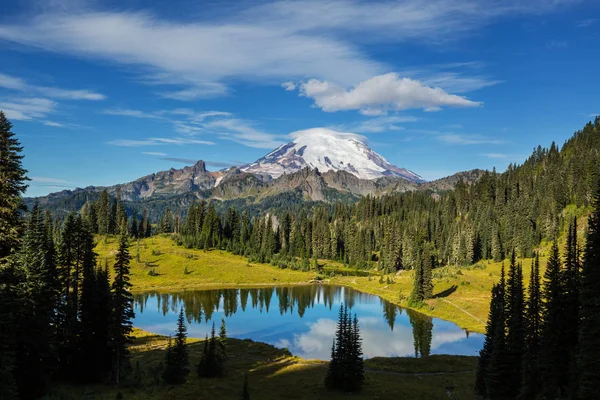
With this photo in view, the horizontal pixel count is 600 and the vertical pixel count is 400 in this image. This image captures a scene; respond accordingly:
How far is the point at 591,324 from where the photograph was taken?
24047mm

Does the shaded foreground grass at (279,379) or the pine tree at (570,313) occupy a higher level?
the pine tree at (570,313)

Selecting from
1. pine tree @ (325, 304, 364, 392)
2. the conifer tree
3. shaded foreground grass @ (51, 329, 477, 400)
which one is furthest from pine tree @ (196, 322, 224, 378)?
the conifer tree

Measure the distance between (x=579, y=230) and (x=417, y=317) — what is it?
294 ft

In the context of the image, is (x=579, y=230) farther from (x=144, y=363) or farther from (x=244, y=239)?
(x=144, y=363)

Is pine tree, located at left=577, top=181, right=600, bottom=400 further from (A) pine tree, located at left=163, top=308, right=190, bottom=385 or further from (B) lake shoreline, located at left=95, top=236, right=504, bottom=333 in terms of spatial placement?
(B) lake shoreline, located at left=95, top=236, right=504, bottom=333

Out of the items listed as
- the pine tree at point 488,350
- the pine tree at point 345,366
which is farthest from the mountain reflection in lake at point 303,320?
the pine tree at point 488,350

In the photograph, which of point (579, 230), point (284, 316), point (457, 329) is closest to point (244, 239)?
point (284, 316)

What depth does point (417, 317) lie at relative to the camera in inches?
4013

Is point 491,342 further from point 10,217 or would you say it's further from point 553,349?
point 10,217

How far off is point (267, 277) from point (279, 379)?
98488 millimetres

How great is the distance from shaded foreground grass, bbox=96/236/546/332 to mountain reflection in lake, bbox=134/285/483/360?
591 centimetres

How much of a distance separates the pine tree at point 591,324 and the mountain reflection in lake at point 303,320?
51393 mm

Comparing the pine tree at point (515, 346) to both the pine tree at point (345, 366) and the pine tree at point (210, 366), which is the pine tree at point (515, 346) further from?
the pine tree at point (210, 366)

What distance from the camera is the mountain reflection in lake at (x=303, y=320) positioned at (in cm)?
7950
